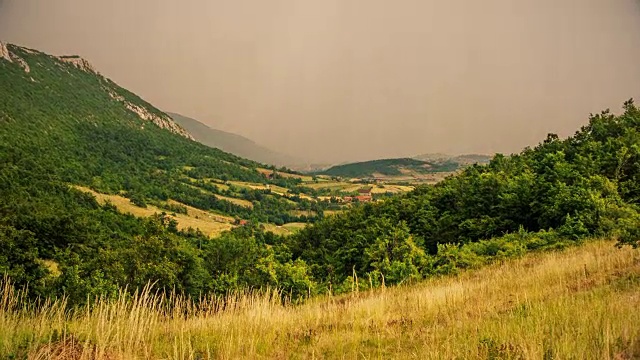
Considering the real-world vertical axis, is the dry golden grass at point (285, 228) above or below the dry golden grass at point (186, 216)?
below

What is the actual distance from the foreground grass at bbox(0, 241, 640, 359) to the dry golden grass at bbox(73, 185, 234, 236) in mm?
115248

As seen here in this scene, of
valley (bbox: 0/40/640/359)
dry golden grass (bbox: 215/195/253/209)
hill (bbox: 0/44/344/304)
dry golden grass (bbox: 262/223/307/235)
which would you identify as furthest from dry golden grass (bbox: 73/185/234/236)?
dry golden grass (bbox: 215/195/253/209)

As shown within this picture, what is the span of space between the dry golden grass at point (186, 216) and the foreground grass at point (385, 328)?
378ft

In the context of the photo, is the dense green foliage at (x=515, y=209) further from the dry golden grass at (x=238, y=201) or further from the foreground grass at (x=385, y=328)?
the dry golden grass at (x=238, y=201)

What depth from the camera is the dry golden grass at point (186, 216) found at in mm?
129250

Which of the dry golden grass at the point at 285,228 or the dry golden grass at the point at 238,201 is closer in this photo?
the dry golden grass at the point at 285,228

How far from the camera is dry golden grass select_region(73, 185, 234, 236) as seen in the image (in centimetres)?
12925

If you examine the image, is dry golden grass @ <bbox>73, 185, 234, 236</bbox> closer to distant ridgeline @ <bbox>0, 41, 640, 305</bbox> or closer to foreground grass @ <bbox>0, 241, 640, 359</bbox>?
distant ridgeline @ <bbox>0, 41, 640, 305</bbox>

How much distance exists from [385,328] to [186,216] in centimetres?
15602

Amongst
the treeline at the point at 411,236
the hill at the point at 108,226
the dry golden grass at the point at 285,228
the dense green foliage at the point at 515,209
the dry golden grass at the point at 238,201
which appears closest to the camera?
the dense green foliage at the point at 515,209

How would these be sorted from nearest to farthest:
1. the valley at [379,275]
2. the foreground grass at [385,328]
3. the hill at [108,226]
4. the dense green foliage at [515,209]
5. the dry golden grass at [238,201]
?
the foreground grass at [385,328] < the valley at [379,275] < the dense green foliage at [515,209] < the hill at [108,226] < the dry golden grass at [238,201]

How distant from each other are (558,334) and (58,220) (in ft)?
277

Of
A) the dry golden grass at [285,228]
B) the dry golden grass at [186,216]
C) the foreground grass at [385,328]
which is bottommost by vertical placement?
the dry golden grass at [285,228]

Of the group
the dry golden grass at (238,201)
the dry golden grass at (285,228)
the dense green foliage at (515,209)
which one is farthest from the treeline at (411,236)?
the dry golden grass at (238,201)
